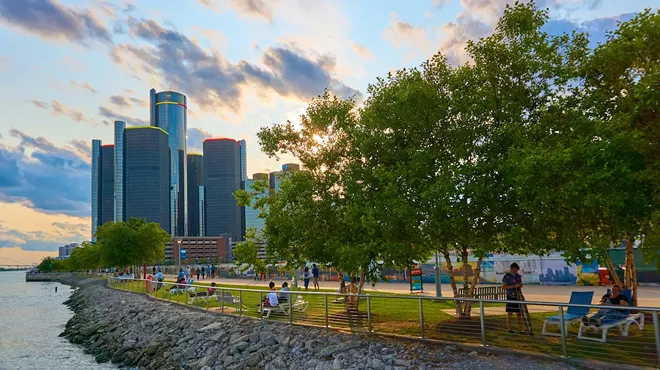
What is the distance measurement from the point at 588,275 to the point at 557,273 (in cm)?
161

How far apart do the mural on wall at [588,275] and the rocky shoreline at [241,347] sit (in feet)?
53.6

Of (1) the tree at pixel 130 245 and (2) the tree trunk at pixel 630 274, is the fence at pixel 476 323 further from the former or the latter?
(1) the tree at pixel 130 245

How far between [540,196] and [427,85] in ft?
15.1

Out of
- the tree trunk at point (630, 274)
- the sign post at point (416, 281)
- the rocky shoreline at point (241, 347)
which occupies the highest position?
the tree trunk at point (630, 274)

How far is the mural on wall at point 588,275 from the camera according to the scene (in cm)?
2498

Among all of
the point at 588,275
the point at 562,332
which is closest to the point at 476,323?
the point at 562,332

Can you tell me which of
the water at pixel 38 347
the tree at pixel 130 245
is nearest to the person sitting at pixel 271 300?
the water at pixel 38 347

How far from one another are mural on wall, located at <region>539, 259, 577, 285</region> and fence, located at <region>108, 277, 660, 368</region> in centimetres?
1516

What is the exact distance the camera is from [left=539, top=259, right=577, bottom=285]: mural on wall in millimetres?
26297

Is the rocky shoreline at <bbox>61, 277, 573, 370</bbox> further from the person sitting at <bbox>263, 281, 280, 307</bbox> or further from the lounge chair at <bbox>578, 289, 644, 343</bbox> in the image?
the lounge chair at <bbox>578, 289, 644, 343</bbox>

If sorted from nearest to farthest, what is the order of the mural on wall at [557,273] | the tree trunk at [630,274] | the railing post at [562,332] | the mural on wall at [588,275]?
the railing post at [562,332] → the tree trunk at [630,274] → the mural on wall at [588,275] → the mural on wall at [557,273]

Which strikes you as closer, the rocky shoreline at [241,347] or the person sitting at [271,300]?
the rocky shoreline at [241,347]

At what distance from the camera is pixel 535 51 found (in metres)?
12.8

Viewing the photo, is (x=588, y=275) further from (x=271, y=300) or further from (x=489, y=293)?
(x=271, y=300)
